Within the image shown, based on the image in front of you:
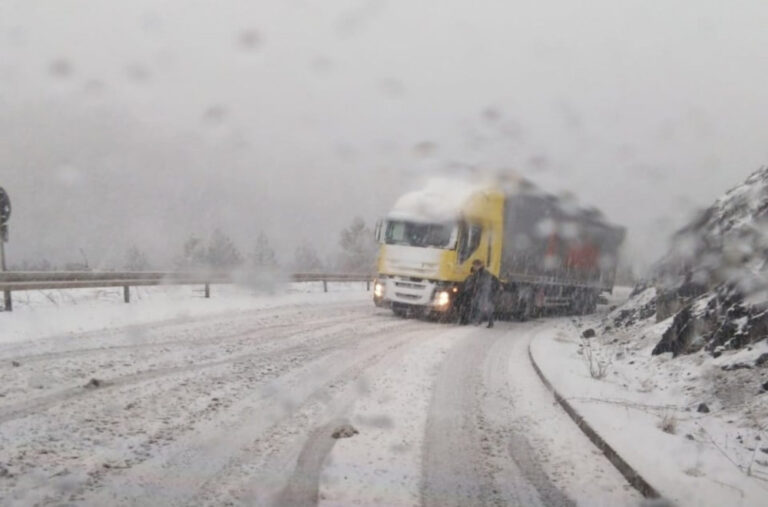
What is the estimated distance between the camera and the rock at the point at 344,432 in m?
6.12

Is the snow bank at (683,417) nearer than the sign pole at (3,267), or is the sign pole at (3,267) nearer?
the snow bank at (683,417)

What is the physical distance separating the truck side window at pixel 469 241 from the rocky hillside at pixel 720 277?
5.06m

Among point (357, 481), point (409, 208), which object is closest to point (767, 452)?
point (357, 481)

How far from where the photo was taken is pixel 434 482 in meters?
4.96

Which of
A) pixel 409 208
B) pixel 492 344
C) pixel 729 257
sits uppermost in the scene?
pixel 409 208

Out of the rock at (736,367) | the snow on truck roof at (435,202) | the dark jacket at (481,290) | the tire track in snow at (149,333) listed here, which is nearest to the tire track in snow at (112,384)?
the tire track in snow at (149,333)

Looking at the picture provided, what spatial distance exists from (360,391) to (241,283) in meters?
15.1

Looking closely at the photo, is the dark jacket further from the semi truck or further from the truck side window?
the truck side window

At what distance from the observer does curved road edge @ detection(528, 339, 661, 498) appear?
4887 millimetres

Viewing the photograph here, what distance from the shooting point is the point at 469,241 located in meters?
18.3

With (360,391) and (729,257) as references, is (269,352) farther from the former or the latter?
(729,257)

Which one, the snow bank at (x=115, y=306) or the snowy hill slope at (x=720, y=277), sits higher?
the snowy hill slope at (x=720, y=277)

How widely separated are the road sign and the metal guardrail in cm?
117

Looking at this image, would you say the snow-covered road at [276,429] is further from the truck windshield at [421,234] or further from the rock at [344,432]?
the truck windshield at [421,234]
